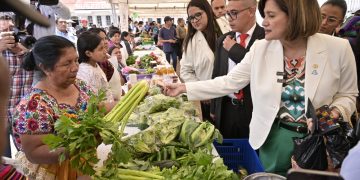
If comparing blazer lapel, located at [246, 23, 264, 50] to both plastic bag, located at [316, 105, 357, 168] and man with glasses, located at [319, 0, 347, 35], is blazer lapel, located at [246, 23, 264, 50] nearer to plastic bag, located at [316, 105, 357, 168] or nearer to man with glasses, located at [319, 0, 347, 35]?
man with glasses, located at [319, 0, 347, 35]

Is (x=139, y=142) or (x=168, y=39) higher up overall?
(x=168, y=39)

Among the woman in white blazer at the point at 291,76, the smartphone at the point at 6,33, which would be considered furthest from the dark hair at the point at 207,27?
the smartphone at the point at 6,33

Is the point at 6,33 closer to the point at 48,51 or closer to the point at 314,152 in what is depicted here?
the point at 48,51

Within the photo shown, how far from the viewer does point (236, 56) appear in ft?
8.20

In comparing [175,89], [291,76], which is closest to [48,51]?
[175,89]

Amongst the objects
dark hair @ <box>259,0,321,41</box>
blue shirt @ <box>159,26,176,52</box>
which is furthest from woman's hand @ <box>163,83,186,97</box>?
blue shirt @ <box>159,26,176,52</box>

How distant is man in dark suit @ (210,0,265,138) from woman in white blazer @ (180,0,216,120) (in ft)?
1.51

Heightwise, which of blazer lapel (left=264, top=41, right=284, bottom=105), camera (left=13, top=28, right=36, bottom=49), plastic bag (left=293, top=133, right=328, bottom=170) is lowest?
plastic bag (left=293, top=133, right=328, bottom=170)

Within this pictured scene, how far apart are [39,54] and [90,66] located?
1.18 m

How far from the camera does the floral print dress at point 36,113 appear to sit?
1.75 m

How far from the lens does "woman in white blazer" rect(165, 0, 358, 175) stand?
175 centimetres

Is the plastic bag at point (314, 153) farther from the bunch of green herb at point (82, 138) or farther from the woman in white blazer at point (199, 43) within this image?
the woman in white blazer at point (199, 43)

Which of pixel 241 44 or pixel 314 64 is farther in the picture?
pixel 241 44

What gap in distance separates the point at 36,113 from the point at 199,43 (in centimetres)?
209
